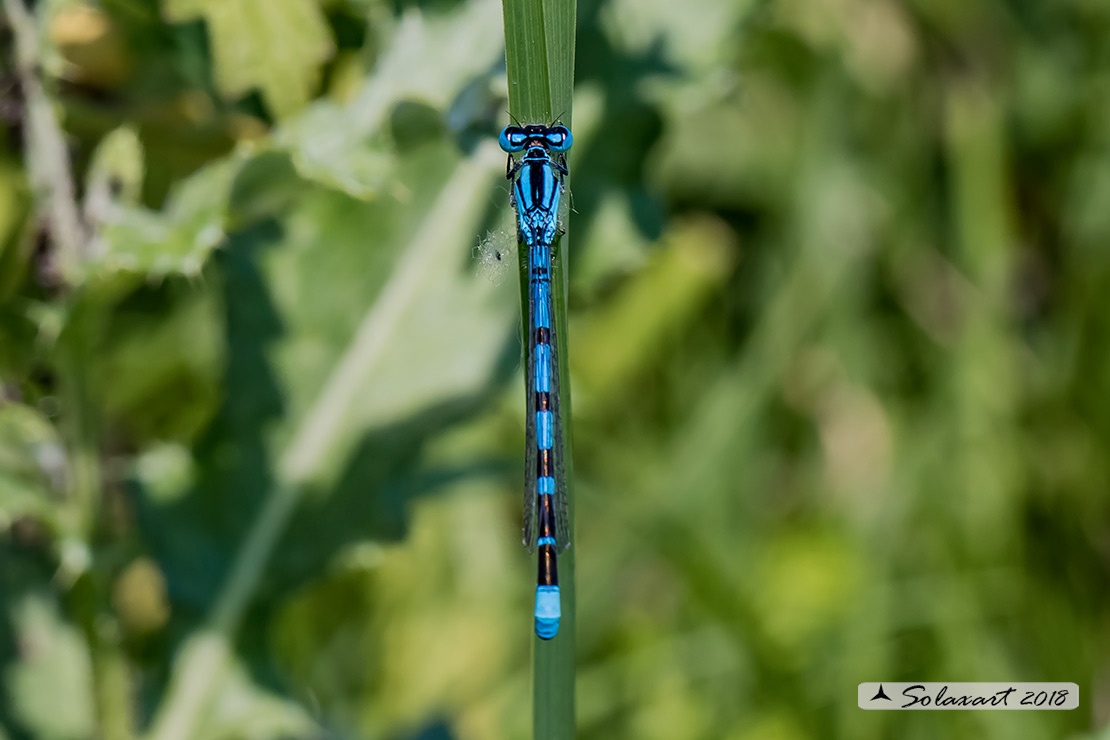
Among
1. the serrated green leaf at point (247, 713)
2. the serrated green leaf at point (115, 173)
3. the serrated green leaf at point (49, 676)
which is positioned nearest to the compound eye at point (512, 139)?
the serrated green leaf at point (115, 173)

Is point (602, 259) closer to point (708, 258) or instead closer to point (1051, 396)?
point (708, 258)

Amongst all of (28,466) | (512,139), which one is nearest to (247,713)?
(28,466)

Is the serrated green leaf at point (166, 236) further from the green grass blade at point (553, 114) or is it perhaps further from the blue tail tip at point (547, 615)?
the blue tail tip at point (547, 615)

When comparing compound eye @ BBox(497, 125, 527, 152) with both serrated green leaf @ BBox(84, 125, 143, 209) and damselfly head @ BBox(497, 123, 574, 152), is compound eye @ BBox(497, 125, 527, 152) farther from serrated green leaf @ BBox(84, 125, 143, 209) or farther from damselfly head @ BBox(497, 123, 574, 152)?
serrated green leaf @ BBox(84, 125, 143, 209)

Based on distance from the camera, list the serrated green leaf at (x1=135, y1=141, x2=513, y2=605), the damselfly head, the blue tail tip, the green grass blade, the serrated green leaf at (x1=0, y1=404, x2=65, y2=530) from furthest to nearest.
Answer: the serrated green leaf at (x1=135, y1=141, x2=513, y2=605) → the serrated green leaf at (x1=0, y1=404, x2=65, y2=530) → the damselfly head → the blue tail tip → the green grass blade

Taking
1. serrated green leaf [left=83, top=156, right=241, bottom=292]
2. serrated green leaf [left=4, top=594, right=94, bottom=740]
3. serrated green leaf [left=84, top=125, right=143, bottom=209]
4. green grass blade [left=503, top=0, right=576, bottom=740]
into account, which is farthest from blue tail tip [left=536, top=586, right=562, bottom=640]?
serrated green leaf [left=4, top=594, right=94, bottom=740]

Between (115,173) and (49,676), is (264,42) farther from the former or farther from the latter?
(49,676)

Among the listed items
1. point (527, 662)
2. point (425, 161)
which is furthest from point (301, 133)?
point (527, 662)
